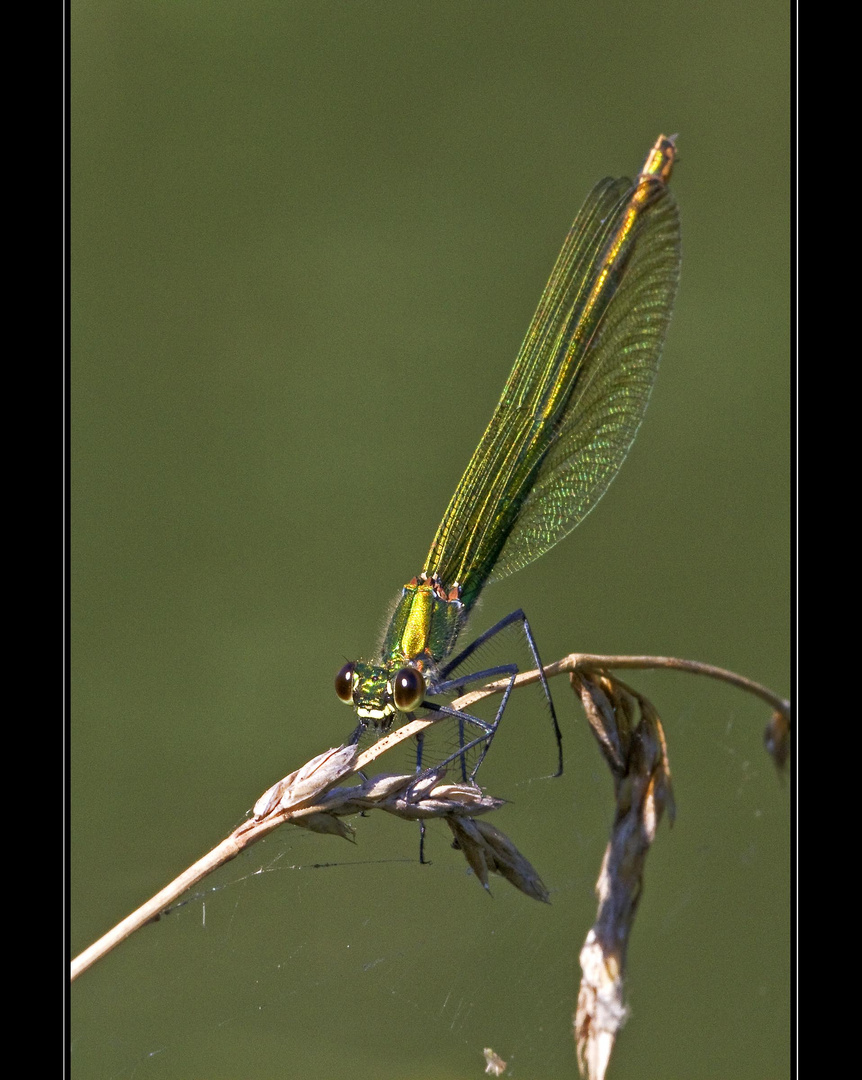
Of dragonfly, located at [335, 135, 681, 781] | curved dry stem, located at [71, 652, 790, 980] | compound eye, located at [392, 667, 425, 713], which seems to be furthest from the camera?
dragonfly, located at [335, 135, 681, 781]

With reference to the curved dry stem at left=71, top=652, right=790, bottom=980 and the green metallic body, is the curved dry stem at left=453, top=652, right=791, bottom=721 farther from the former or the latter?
the green metallic body

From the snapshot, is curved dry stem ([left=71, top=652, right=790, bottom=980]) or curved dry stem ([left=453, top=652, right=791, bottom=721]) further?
curved dry stem ([left=453, top=652, right=791, bottom=721])

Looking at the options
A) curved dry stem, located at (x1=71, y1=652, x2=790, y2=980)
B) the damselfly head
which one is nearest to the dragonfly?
the damselfly head

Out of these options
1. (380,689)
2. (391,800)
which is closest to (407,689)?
(380,689)

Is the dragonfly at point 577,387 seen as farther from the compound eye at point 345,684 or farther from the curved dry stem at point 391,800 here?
the curved dry stem at point 391,800

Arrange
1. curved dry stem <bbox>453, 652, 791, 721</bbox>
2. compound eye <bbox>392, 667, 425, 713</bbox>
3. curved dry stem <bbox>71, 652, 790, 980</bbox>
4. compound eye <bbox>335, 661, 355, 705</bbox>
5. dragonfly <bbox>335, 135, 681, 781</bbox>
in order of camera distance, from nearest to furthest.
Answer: curved dry stem <bbox>71, 652, 790, 980</bbox> → curved dry stem <bbox>453, 652, 791, 721</bbox> → compound eye <bbox>392, 667, 425, 713</bbox> → compound eye <bbox>335, 661, 355, 705</bbox> → dragonfly <bbox>335, 135, 681, 781</bbox>

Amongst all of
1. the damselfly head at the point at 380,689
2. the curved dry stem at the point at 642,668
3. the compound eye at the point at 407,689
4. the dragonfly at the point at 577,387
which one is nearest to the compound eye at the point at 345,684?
the damselfly head at the point at 380,689
